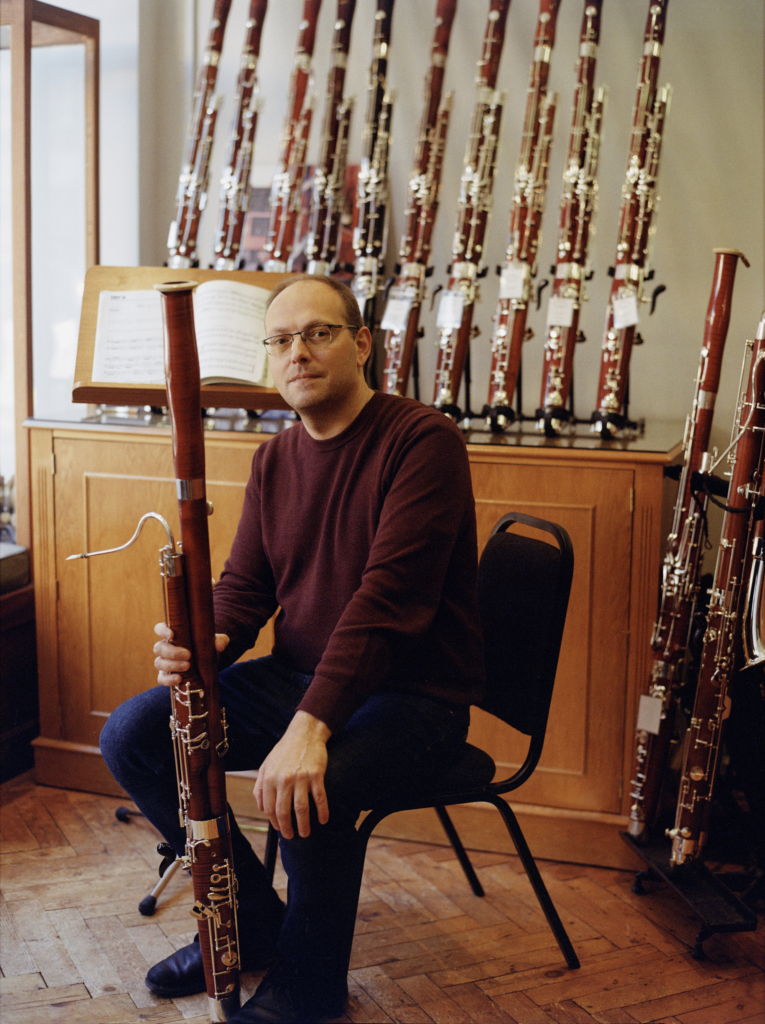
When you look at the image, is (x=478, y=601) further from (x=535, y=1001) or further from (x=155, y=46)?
(x=155, y=46)

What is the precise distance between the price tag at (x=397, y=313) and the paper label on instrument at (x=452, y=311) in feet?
0.32

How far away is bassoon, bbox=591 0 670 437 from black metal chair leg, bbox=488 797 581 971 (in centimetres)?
115

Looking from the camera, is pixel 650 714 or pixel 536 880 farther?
pixel 650 714

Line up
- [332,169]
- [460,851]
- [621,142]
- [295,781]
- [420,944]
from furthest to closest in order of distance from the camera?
[621,142] → [332,169] → [460,851] → [420,944] → [295,781]

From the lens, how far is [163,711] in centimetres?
175

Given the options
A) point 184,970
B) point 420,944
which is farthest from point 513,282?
point 184,970

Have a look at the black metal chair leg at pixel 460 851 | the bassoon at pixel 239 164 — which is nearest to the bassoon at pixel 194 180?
the bassoon at pixel 239 164

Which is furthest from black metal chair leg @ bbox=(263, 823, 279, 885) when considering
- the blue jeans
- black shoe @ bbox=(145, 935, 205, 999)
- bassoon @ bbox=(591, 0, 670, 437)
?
bassoon @ bbox=(591, 0, 670, 437)

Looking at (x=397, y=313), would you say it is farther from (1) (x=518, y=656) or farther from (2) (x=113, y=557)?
(1) (x=518, y=656)

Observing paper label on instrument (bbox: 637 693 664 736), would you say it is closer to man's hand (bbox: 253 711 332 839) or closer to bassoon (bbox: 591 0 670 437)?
bassoon (bbox: 591 0 670 437)

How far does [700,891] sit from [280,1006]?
992 mm

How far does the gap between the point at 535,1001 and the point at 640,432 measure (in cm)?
146

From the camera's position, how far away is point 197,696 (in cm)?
149

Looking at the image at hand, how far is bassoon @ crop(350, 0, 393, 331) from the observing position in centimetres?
271
